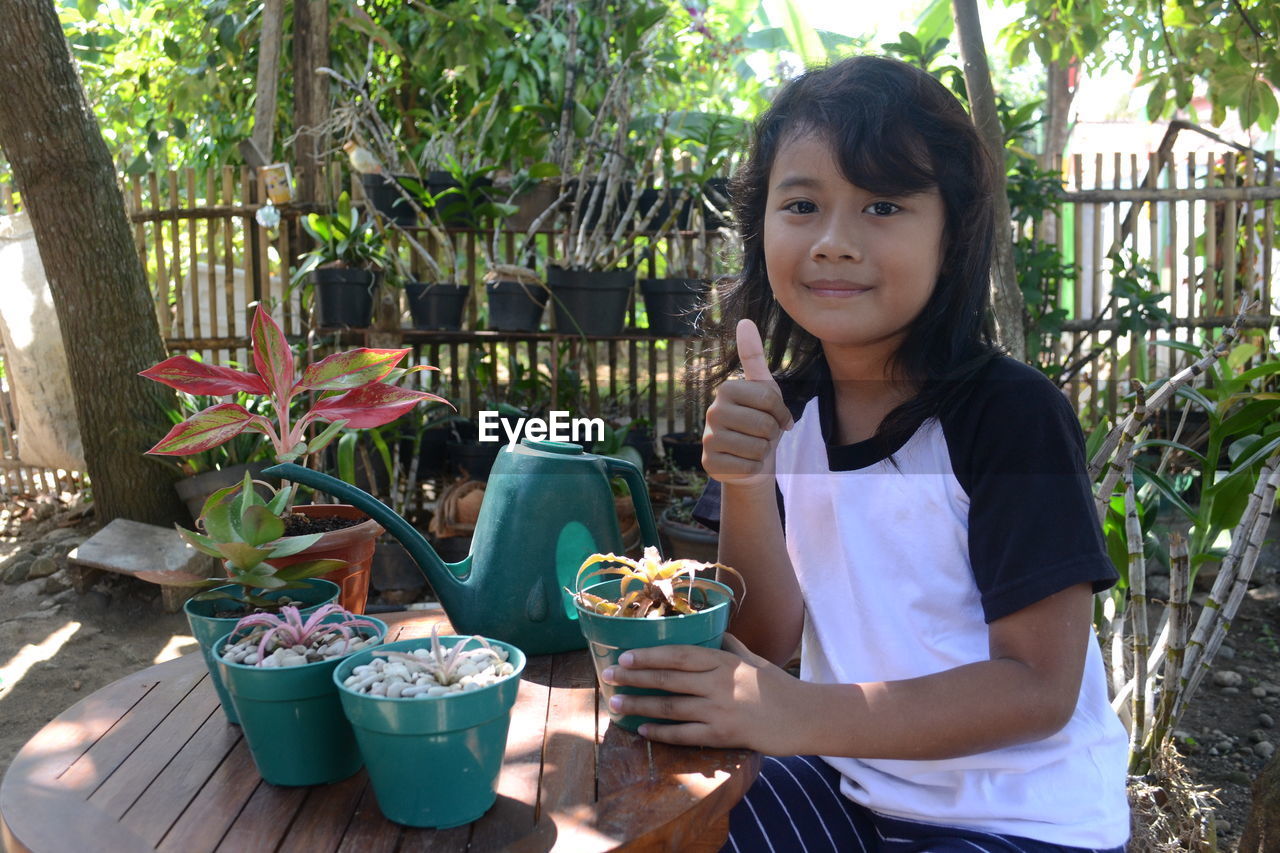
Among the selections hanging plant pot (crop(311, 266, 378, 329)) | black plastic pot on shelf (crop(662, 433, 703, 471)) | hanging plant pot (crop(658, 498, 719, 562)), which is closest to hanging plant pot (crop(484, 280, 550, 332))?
hanging plant pot (crop(311, 266, 378, 329))

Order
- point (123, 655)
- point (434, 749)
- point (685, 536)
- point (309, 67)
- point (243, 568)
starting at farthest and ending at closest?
point (309, 67), point (685, 536), point (123, 655), point (243, 568), point (434, 749)

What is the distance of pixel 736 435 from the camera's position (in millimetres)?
1030

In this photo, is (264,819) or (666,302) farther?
(666,302)

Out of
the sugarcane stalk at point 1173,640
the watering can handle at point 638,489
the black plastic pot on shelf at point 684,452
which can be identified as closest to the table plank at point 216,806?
the watering can handle at point 638,489

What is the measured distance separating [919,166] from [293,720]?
2.69 ft

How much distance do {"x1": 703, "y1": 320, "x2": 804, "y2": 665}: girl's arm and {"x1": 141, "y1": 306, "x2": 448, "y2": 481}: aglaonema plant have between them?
1.07 feet

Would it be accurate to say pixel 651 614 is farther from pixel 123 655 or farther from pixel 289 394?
pixel 123 655

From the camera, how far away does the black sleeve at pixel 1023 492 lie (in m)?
0.95

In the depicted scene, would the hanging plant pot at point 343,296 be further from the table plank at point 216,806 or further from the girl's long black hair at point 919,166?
the table plank at point 216,806

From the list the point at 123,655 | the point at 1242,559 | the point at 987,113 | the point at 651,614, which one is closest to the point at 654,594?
the point at 651,614

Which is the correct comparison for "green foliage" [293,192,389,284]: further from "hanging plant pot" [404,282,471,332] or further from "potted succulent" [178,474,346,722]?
"potted succulent" [178,474,346,722]

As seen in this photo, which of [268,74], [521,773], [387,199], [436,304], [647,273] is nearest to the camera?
[521,773]

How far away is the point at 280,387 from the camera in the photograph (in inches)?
47.1

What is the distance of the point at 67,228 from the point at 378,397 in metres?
3.08
